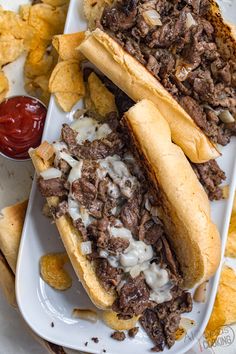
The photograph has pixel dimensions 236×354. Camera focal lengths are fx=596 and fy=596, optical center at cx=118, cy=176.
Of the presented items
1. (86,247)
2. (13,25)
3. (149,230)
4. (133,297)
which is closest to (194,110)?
(149,230)

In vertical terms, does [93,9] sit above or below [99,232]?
above

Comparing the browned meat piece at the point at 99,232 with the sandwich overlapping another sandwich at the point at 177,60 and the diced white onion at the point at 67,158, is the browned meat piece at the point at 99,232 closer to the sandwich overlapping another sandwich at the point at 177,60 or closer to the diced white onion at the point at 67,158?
the diced white onion at the point at 67,158

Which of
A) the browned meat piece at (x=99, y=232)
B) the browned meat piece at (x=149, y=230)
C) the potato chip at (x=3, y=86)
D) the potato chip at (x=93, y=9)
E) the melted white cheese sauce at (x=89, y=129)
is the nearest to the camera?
the browned meat piece at (x=99, y=232)

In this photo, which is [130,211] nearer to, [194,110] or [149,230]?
[149,230]

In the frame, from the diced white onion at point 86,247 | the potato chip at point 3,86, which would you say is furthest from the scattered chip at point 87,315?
the potato chip at point 3,86

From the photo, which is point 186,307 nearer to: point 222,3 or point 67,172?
point 67,172

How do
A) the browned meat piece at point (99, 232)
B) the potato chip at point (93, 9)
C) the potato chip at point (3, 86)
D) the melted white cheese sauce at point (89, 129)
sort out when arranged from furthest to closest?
the potato chip at point (3, 86)
the potato chip at point (93, 9)
the melted white cheese sauce at point (89, 129)
the browned meat piece at point (99, 232)

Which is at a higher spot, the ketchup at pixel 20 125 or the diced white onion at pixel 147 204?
the diced white onion at pixel 147 204
